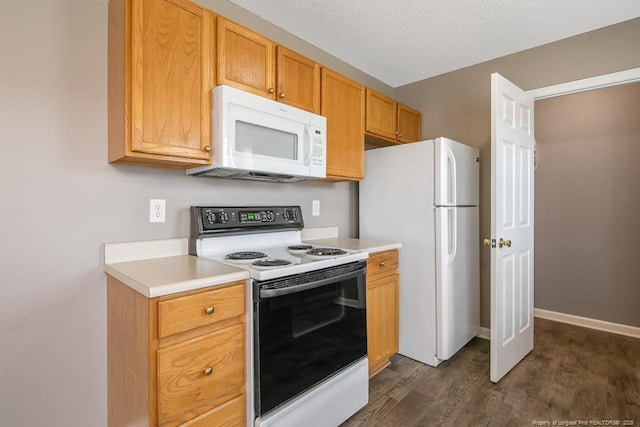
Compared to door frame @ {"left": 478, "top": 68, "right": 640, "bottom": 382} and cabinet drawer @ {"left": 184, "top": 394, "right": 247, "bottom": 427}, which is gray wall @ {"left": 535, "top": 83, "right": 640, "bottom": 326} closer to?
door frame @ {"left": 478, "top": 68, "right": 640, "bottom": 382}

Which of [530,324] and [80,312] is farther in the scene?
[530,324]

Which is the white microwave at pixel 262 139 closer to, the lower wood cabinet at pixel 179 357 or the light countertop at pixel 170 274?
the light countertop at pixel 170 274

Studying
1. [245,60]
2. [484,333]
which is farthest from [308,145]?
[484,333]

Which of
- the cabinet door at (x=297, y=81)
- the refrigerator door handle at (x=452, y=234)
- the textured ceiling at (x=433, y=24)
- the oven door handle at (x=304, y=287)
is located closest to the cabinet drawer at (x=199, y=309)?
the oven door handle at (x=304, y=287)

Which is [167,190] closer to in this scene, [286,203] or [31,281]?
[31,281]

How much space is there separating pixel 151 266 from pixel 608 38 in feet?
10.7

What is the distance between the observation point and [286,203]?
238 cm

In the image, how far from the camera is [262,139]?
1773mm

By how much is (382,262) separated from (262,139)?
1.16 meters

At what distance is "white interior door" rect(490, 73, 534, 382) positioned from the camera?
7.04 ft

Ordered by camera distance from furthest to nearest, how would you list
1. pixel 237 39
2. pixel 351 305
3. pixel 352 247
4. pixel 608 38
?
1. pixel 608 38
2. pixel 352 247
3. pixel 351 305
4. pixel 237 39

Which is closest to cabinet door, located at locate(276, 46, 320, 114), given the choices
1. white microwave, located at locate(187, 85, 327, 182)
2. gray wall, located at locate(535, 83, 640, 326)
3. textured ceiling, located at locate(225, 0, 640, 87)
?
white microwave, located at locate(187, 85, 327, 182)

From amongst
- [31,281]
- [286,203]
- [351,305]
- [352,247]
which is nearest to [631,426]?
[351,305]

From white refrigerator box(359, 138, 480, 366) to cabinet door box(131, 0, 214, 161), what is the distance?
150 cm
